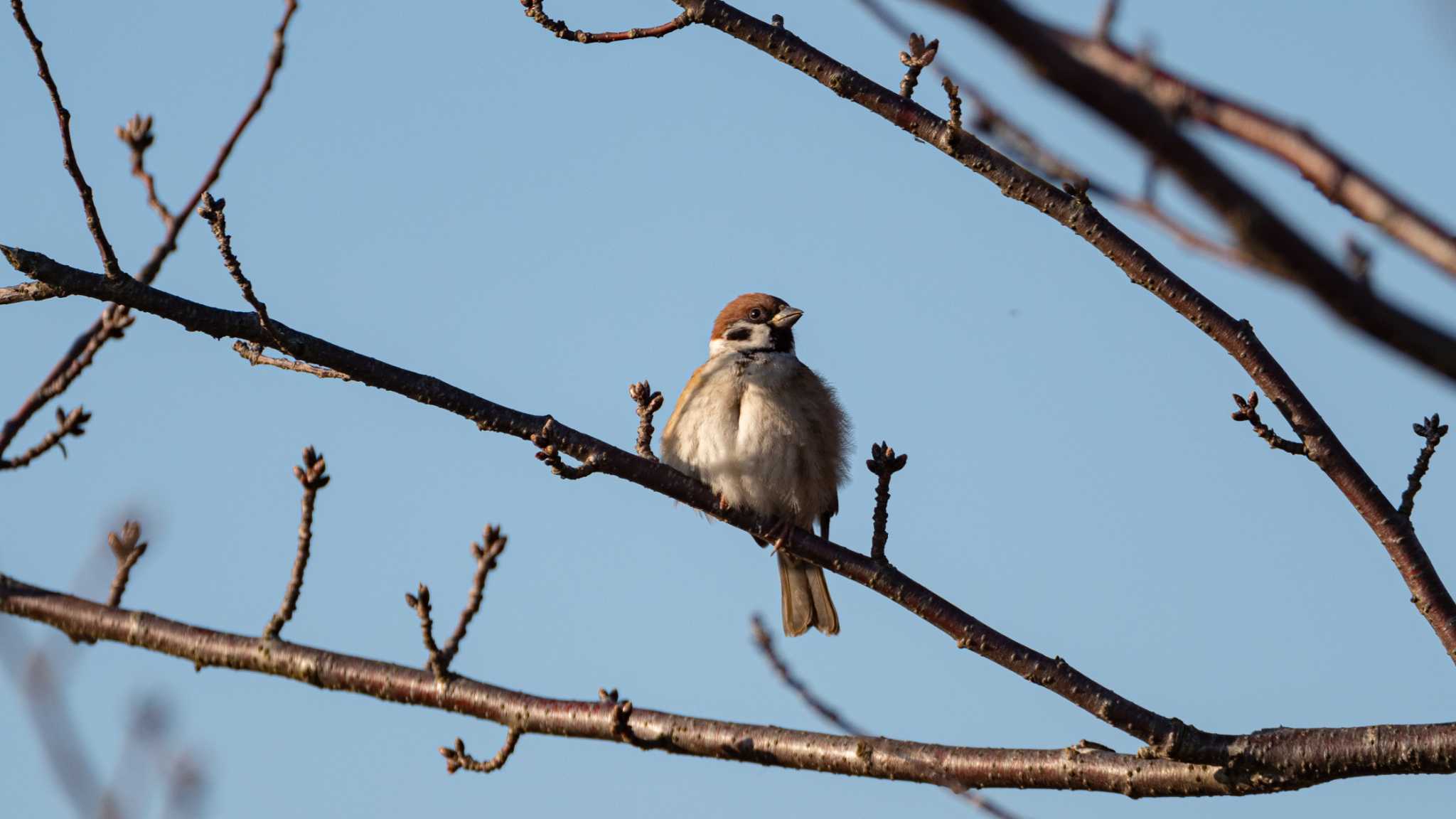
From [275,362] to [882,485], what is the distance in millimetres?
1695

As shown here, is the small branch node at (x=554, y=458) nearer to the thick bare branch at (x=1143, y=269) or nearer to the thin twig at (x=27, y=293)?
the thick bare branch at (x=1143, y=269)

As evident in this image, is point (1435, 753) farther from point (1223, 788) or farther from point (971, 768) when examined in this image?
point (971, 768)

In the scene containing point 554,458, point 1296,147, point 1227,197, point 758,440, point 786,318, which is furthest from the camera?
point 786,318

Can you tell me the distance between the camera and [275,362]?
3.85m

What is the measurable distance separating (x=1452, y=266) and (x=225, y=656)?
2686 millimetres

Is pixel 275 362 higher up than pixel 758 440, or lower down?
lower down

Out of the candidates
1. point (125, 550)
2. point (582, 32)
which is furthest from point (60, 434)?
point (582, 32)

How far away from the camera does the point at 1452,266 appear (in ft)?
4.45

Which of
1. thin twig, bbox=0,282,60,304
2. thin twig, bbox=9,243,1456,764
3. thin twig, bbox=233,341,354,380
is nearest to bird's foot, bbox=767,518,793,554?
thin twig, bbox=9,243,1456,764

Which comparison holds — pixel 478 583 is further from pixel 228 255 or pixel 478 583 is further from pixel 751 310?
pixel 751 310

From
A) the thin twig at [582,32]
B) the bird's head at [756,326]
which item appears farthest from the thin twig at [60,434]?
the bird's head at [756,326]

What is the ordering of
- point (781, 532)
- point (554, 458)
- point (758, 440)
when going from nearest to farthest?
point (554, 458)
point (781, 532)
point (758, 440)

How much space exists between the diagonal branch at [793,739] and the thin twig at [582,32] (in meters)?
1.94

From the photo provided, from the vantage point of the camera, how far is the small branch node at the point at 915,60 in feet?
13.9
